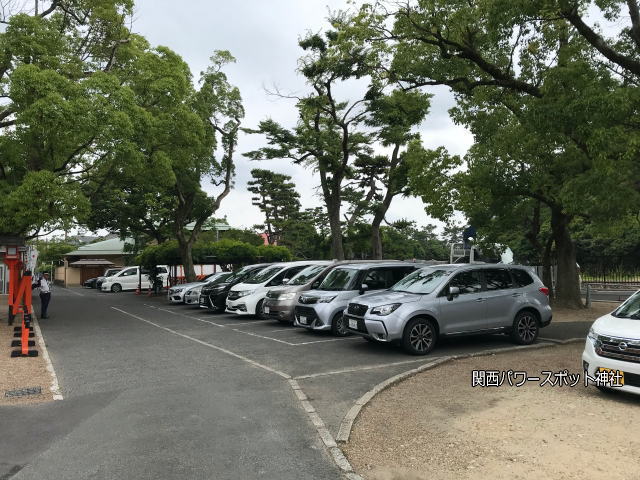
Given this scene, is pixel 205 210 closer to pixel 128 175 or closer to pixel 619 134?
pixel 128 175

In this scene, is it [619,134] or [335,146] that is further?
[335,146]

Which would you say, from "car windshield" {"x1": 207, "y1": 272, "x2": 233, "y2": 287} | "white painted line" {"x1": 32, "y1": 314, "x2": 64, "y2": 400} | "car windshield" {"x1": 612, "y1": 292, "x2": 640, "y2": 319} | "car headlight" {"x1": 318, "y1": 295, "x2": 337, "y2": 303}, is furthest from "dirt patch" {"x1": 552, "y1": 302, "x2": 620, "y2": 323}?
"white painted line" {"x1": 32, "y1": 314, "x2": 64, "y2": 400}

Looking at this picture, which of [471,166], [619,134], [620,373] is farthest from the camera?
[471,166]

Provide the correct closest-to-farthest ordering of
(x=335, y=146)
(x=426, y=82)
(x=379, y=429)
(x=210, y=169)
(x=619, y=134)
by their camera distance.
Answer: (x=379, y=429)
(x=619, y=134)
(x=426, y=82)
(x=335, y=146)
(x=210, y=169)

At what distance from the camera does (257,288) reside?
648 inches

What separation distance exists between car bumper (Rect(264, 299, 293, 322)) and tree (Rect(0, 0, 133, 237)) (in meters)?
6.52

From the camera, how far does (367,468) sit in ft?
15.3

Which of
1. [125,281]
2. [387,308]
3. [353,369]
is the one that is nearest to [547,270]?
[387,308]

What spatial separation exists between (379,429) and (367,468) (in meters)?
1.03

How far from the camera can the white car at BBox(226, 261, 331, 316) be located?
53.4 feet

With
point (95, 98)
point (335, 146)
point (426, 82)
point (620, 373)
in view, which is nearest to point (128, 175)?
point (95, 98)

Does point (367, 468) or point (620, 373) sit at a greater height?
point (620, 373)

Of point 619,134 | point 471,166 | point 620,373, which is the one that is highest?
point 471,166

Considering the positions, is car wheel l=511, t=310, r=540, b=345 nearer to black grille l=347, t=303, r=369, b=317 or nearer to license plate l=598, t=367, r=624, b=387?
black grille l=347, t=303, r=369, b=317
